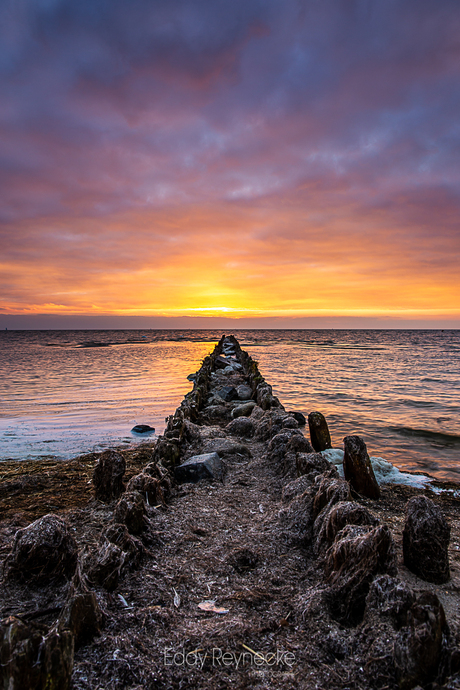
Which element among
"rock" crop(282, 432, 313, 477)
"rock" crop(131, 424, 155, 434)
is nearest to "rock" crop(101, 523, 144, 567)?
"rock" crop(282, 432, 313, 477)

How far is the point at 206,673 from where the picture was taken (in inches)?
76.7

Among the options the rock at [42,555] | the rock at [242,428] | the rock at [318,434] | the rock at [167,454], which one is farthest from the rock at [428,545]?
the rock at [242,428]

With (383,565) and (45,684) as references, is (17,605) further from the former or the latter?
(383,565)

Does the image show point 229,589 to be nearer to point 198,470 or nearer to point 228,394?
→ point 198,470

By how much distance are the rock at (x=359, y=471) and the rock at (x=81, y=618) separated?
3621mm

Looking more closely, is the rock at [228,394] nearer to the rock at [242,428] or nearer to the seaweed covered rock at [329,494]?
the rock at [242,428]

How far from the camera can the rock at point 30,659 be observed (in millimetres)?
1515

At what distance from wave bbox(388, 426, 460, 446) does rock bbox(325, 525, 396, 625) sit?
8.31 m

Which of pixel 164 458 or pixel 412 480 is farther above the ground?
pixel 164 458

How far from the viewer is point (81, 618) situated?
2.02 meters

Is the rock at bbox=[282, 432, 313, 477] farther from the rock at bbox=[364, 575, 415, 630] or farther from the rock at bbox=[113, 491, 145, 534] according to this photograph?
the rock at bbox=[364, 575, 415, 630]

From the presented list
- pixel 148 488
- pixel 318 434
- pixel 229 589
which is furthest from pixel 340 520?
pixel 318 434

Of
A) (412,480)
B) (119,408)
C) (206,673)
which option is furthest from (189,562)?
(119,408)

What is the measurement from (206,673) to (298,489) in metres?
2.28
